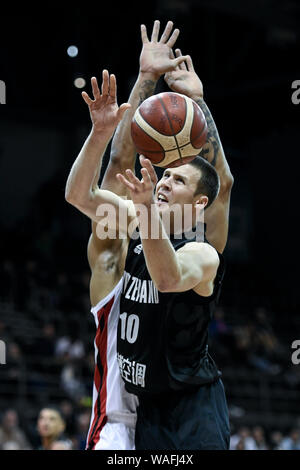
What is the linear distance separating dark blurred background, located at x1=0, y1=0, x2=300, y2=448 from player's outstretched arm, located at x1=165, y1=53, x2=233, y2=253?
27.0 ft

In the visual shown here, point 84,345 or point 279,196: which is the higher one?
point 279,196

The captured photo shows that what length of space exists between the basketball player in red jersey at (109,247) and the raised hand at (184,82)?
93 millimetres

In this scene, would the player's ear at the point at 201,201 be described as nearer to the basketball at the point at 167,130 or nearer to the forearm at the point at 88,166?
the basketball at the point at 167,130

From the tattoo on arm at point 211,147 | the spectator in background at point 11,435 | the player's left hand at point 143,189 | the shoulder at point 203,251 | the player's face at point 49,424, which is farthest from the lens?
the spectator in background at point 11,435

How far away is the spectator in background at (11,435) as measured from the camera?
10.5m

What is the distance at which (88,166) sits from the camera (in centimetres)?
438

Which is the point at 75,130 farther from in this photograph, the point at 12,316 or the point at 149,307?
the point at 149,307

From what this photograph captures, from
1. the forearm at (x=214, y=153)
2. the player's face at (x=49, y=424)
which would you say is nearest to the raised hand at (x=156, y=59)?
the forearm at (x=214, y=153)

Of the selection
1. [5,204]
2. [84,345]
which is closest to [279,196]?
[5,204]

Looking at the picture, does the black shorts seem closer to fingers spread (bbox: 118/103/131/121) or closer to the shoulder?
the shoulder

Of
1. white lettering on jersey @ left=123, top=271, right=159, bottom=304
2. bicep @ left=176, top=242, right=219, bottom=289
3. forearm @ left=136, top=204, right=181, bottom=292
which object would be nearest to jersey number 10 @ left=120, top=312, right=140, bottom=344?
white lettering on jersey @ left=123, top=271, right=159, bottom=304

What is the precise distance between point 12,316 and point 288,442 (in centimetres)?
570

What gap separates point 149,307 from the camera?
4.39 metres
